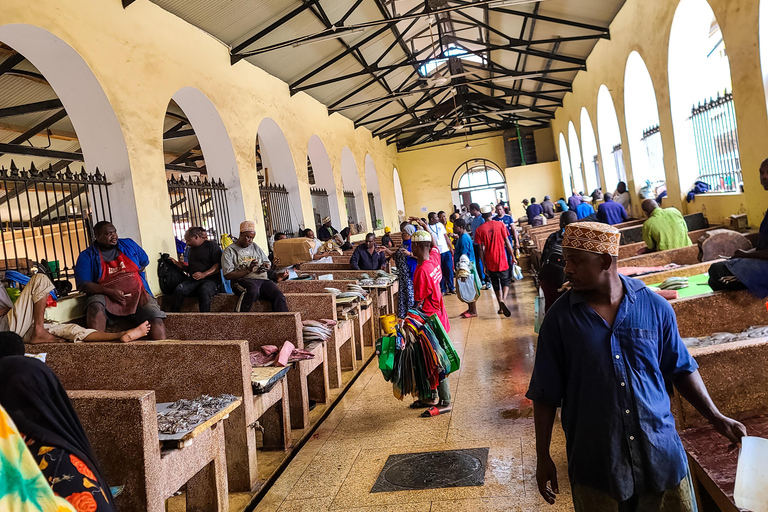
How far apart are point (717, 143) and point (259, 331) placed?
6956 millimetres

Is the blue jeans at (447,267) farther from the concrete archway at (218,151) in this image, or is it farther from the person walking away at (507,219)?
the concrete archway at (218,151)

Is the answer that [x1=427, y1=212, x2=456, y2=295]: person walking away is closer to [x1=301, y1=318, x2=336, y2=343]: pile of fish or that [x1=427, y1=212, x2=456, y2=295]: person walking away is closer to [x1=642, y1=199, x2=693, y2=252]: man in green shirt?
[x1=642, y1=199, x2=693, y2=252]: man in green shirt

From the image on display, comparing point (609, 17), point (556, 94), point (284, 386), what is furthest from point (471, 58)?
point (284, 386)

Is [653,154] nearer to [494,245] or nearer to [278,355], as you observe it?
[494,245]

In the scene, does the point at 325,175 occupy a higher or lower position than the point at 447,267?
higher

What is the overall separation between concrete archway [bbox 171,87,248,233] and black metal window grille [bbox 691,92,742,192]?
695 cm

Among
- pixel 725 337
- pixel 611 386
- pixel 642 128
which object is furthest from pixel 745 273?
pixel 642 128

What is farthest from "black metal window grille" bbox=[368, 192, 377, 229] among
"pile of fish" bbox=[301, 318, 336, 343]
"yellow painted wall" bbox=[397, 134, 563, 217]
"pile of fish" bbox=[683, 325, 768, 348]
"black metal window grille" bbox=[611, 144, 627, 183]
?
"pile of fish" bbox=[683, 325, 768, 348]

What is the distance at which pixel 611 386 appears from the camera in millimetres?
1994

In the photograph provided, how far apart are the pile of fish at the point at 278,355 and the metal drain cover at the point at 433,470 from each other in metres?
1.13

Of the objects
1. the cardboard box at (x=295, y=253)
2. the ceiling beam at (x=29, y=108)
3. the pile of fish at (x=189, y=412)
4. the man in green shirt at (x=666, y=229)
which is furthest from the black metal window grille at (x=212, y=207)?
the man in green shirt at (x=666, y=229)

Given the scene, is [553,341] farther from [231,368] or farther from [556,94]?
[556,94]

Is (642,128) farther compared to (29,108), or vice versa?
(642,128)

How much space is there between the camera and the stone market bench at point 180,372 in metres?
4.04
